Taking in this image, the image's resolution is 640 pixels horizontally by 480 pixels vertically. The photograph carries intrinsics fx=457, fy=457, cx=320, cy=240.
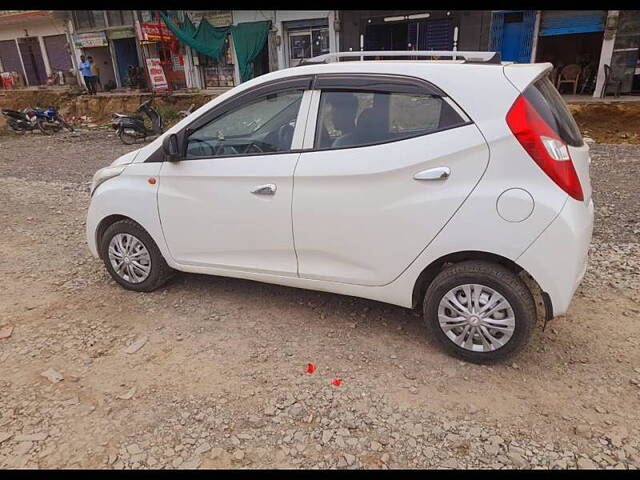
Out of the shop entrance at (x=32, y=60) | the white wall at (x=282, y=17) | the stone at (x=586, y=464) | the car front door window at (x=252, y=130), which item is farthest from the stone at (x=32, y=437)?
the shop entrance at (x=32, y=60)

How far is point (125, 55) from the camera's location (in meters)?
24.4

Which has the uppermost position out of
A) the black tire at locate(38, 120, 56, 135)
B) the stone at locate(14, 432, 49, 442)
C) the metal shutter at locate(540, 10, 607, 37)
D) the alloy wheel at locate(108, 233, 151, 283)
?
the metal shutter at locate(540, 10, 607, 37)

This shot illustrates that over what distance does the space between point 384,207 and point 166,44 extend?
2209 centimetres

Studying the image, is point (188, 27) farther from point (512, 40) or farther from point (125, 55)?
point (512, 40)

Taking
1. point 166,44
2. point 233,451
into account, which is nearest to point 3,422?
point 233,451

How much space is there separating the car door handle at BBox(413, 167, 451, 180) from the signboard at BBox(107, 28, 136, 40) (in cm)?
2436

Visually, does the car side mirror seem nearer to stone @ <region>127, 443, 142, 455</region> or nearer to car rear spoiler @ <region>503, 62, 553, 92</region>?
stone @ <region>127, 443, 142, 455</region>

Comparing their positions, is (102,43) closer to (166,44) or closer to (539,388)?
(166,44)

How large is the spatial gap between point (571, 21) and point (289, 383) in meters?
15.8

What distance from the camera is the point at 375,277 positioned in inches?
117

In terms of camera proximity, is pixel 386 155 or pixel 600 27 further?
pixel 600 27

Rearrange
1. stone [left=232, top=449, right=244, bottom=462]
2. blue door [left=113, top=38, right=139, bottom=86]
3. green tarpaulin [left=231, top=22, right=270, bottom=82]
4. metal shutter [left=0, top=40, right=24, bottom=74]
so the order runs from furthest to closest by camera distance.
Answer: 1. metal shutter [left=0, top=40, right=24, bottom=74]
2. blue door [left=113, top=38, right=139, bottom=86]
3. green tarpaulin [left=231, top=22, right=270, bottom=82]
4. stone [left=232, top=449, right=244, bottom=462]

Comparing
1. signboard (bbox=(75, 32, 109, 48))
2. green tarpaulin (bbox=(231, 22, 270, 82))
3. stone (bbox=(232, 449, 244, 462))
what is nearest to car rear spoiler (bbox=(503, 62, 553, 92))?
Result: stone (bbox=(232, 449, 244, 462))

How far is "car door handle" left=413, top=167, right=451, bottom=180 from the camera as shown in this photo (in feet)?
8.50
